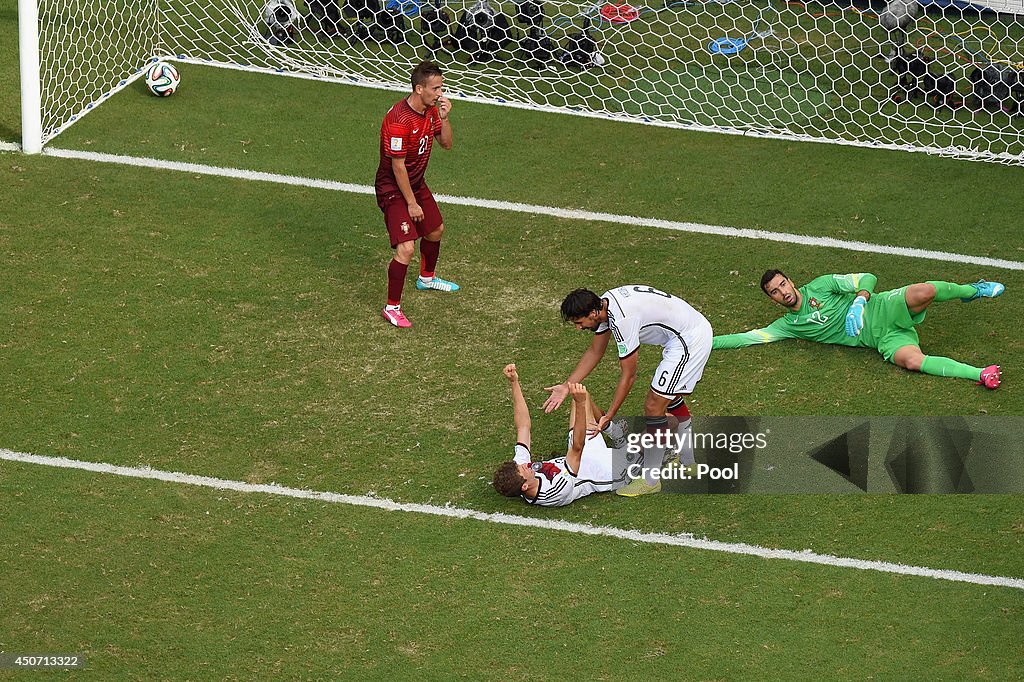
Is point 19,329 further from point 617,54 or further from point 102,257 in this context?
point 617,54

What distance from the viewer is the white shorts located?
25.8 ft

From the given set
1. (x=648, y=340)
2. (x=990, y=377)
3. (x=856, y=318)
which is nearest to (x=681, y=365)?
(x=648, y=340)

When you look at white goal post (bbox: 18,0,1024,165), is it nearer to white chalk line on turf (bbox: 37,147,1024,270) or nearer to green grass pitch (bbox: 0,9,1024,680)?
green grass pitch (bbox: 0,9,1024,680)

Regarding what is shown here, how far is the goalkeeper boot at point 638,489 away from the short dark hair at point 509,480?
0.69 metres

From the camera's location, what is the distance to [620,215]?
11172 mm

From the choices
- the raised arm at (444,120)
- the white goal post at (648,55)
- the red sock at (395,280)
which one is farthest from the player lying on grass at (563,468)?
the white goal post at (648,55)

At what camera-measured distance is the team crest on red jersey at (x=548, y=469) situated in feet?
25.3

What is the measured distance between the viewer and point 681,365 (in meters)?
7.85

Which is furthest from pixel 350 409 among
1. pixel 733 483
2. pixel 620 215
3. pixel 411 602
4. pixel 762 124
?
pixel 762 124

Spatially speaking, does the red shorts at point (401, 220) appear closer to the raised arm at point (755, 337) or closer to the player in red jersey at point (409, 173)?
the player in red jersey at point (409, 173)

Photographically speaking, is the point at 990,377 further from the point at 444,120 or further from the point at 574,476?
the point at 444,120

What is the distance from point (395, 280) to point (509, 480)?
2.42 metres

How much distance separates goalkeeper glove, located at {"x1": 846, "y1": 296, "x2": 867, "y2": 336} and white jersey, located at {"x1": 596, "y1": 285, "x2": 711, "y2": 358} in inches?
70.5

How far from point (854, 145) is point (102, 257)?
6.91 m
